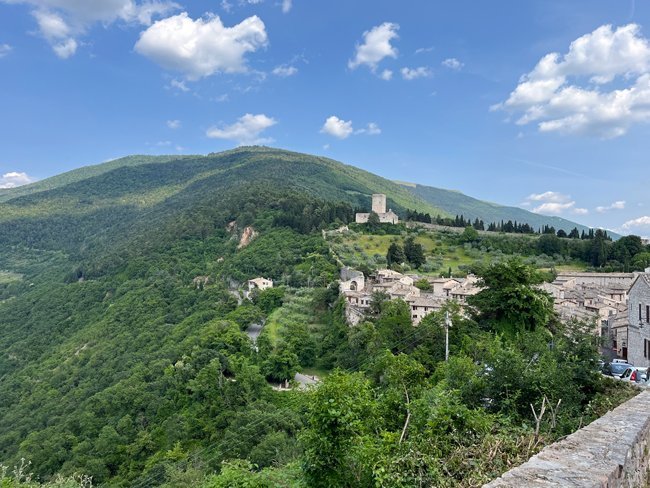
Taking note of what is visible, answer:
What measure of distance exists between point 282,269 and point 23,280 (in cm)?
9146

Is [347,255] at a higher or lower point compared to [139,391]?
higher

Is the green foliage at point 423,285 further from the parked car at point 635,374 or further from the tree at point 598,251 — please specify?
the parked car at point 635,374

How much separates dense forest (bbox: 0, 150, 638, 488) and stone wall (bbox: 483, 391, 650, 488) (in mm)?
1143

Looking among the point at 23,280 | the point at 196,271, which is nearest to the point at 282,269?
the point at 196,271

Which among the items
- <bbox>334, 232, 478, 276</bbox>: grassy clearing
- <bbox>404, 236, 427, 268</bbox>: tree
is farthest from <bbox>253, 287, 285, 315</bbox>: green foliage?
<bbox>404, 236, 427, 268</bbox>: tree

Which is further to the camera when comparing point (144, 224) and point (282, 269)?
point (144, 224)

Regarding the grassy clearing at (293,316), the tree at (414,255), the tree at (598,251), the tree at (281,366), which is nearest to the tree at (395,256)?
the tree at (414,255)

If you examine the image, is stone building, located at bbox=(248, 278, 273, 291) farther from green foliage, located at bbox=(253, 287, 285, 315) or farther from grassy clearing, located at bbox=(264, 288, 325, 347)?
grassy clearing, located at bbox=(264, 288, 325, 347)

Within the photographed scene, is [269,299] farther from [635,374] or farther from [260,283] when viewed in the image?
[635,374]

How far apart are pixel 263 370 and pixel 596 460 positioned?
3726cm

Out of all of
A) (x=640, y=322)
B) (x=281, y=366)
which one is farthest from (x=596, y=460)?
(x=281, y=366)

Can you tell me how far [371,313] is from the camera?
138 ft

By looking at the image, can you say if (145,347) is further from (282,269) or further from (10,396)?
(282,269)

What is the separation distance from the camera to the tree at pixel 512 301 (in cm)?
2206
